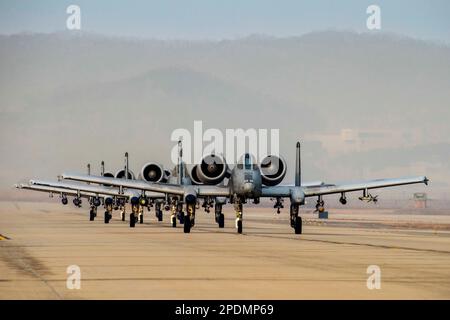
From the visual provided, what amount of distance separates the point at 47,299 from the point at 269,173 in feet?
142

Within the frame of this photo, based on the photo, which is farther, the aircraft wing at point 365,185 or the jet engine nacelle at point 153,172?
the jet engine nacelle at point 153,172

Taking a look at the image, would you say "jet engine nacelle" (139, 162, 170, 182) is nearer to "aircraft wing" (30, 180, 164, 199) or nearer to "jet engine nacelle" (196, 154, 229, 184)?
"aircraft wing" (30, 180, 164, 199)

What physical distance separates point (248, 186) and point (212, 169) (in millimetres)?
8519

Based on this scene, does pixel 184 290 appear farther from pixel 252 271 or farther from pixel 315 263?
pixel 315 263

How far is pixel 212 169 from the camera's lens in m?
63.4

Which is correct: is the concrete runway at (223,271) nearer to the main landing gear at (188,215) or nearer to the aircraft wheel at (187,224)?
the main landing gear at (188,215)

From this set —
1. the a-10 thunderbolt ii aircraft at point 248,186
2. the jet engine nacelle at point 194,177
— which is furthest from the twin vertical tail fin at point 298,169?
the jet engine nacelle at point 194,177

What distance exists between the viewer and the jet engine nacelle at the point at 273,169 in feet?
205

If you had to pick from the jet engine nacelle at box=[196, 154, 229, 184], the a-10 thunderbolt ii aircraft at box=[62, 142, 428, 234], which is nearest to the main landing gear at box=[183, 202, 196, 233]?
the a-10 thunderbolt ii aircraft at box=[62, 142, 428, 234]

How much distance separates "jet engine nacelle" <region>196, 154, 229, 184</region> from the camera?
63062 millimetres

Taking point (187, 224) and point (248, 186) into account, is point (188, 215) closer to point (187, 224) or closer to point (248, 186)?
point (187, 224)

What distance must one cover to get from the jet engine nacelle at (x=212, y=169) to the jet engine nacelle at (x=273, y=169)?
8.12ft

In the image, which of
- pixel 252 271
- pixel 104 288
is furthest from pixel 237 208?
pixel 104 288
